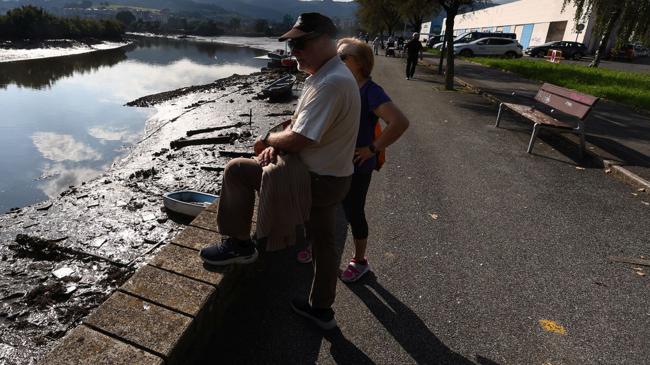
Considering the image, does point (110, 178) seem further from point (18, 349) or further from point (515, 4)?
point (515, 4)

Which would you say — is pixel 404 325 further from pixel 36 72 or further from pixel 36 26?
pixel 36 26

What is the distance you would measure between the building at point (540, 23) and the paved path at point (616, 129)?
1199 inches

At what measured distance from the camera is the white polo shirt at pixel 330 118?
2.00m

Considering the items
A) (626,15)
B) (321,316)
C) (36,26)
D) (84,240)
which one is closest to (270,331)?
(321,316)

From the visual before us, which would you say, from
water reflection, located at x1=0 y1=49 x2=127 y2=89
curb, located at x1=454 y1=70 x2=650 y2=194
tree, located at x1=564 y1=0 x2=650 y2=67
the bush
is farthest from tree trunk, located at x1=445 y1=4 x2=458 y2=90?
the bush

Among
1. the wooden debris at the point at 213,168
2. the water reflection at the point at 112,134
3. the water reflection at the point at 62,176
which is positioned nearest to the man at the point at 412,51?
the water reflection at the point at 112,134

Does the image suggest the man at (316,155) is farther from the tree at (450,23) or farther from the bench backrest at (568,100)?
the tree at (450,23)

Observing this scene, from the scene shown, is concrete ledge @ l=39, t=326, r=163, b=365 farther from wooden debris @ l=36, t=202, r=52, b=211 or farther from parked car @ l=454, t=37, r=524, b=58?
parked car @ l=454, t=37, r=524, b=58

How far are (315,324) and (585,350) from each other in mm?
1950

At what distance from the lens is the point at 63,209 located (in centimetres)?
635

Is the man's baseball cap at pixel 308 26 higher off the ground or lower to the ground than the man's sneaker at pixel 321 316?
higher

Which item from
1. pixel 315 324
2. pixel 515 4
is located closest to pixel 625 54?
pixel 515 4

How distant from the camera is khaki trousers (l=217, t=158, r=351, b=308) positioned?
7.47 feet

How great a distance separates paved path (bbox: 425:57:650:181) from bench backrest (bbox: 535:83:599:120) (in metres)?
0.93
